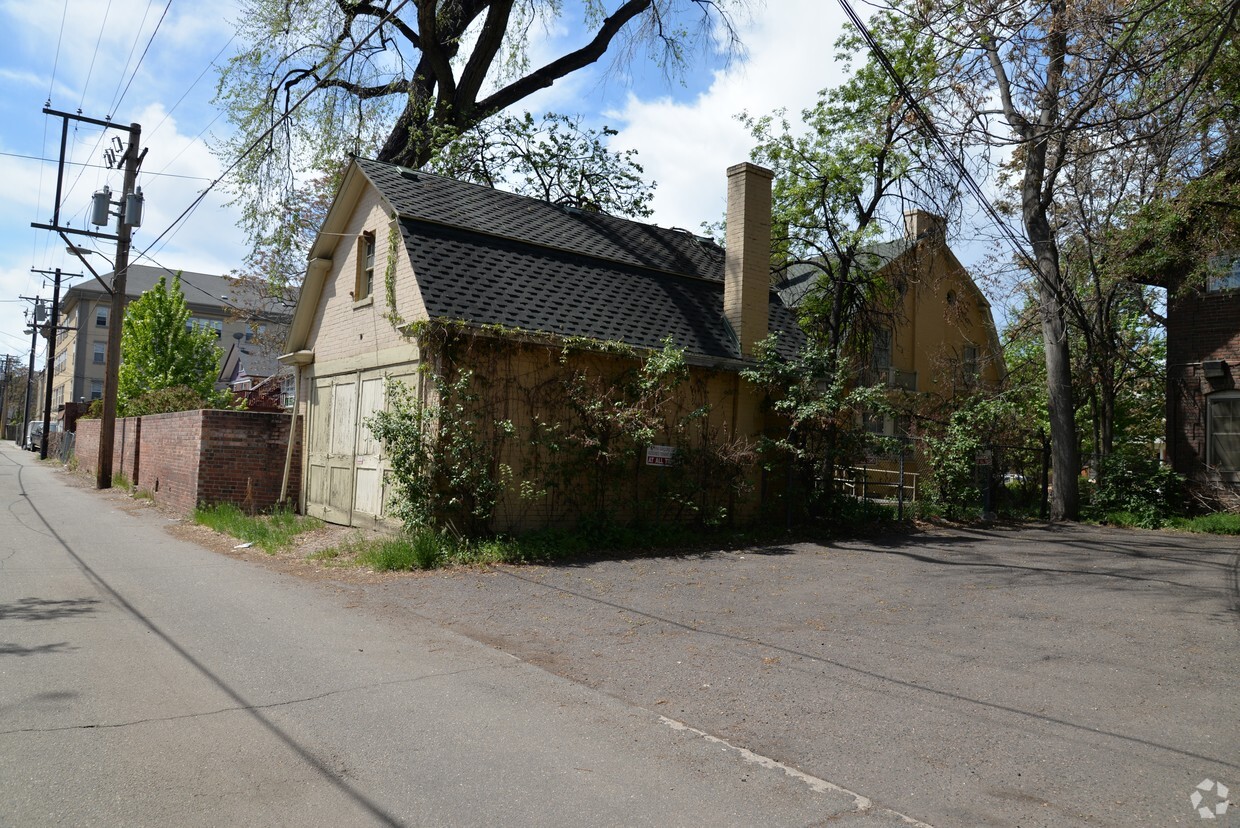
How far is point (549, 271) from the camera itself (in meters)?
14.1

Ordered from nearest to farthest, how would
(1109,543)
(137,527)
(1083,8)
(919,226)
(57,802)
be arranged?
1. (57,802)
2. (1083,8)
3. (1109,543)
4. (137,527)
5. (919,226)

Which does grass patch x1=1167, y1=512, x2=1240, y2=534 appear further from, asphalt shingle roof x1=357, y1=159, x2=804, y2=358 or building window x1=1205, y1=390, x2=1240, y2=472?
asphalt shingle roof x1=357, y1=159, x2=804, y2=358

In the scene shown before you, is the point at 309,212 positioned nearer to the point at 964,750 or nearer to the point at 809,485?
the point at 809,485

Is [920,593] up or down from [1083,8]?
down

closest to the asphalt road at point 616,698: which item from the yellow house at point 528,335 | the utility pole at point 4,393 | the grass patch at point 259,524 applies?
the grass patch at point 259,524

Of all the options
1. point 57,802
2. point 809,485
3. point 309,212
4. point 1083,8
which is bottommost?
point 57,802

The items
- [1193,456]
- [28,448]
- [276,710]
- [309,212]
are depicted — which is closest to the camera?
[276,710]

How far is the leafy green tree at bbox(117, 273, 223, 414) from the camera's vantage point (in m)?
35.5

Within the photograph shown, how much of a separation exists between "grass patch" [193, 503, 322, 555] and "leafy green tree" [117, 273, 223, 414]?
22.0 metres

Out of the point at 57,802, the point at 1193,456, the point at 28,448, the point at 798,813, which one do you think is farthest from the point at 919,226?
the point at 28,448

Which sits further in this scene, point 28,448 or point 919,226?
point 28,448

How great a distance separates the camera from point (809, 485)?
15320 millimetres

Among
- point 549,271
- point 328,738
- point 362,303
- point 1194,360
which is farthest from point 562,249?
point 1194,360

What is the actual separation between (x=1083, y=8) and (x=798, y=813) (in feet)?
27.1
